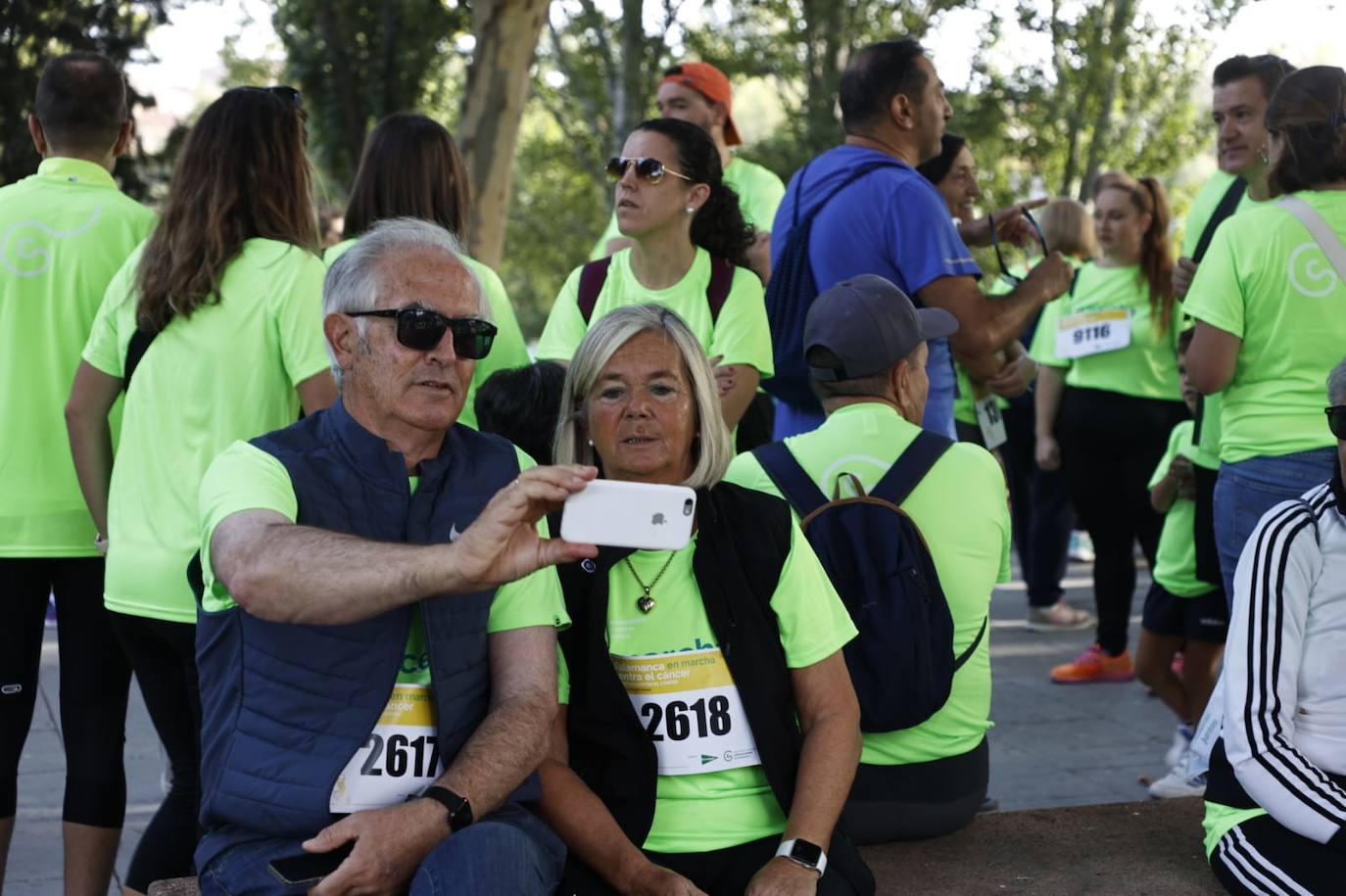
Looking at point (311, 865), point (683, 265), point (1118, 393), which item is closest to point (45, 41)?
point (1118, 393)

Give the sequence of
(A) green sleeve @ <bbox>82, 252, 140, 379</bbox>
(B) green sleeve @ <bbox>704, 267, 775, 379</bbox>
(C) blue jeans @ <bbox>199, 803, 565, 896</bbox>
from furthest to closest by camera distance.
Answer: (B) green sleeve @ <bbox>704, 267, 775, 379</bbox> < (A) green sleeve @ <bbox>82, 252, 140, 379</bbox> < (C) blue jeans @ <bbox>199, 803, 565, 896</bbox>

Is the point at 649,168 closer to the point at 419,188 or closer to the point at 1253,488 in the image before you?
the point at 419,188

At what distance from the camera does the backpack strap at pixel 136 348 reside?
12.4ft

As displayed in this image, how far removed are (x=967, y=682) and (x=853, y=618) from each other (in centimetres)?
39

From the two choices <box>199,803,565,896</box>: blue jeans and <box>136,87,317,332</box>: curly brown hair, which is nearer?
<box>199,803,565,896</box>: blue jeans

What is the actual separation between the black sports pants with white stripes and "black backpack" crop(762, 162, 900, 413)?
190 centimetres

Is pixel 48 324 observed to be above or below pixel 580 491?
above

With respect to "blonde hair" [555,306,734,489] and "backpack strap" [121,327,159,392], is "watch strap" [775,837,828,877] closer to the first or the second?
"blonde hair" [555,306,734,489]

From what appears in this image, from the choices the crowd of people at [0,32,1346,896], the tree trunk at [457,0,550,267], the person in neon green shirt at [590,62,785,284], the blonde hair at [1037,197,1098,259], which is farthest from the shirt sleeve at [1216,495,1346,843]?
the tree trunk at [457,0,550,267]

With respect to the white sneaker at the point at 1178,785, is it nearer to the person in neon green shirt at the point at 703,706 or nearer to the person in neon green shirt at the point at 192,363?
the person in neon green shirt at the point at 703,706

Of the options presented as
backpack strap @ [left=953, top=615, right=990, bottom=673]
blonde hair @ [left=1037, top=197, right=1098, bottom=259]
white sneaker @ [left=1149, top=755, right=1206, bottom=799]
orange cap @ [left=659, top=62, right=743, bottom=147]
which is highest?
orange cap @ [left=659, top=62, right=743, bottom=147]

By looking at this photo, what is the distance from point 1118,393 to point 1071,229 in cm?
149

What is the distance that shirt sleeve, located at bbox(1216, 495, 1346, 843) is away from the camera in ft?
10.5

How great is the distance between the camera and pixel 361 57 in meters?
12.8
